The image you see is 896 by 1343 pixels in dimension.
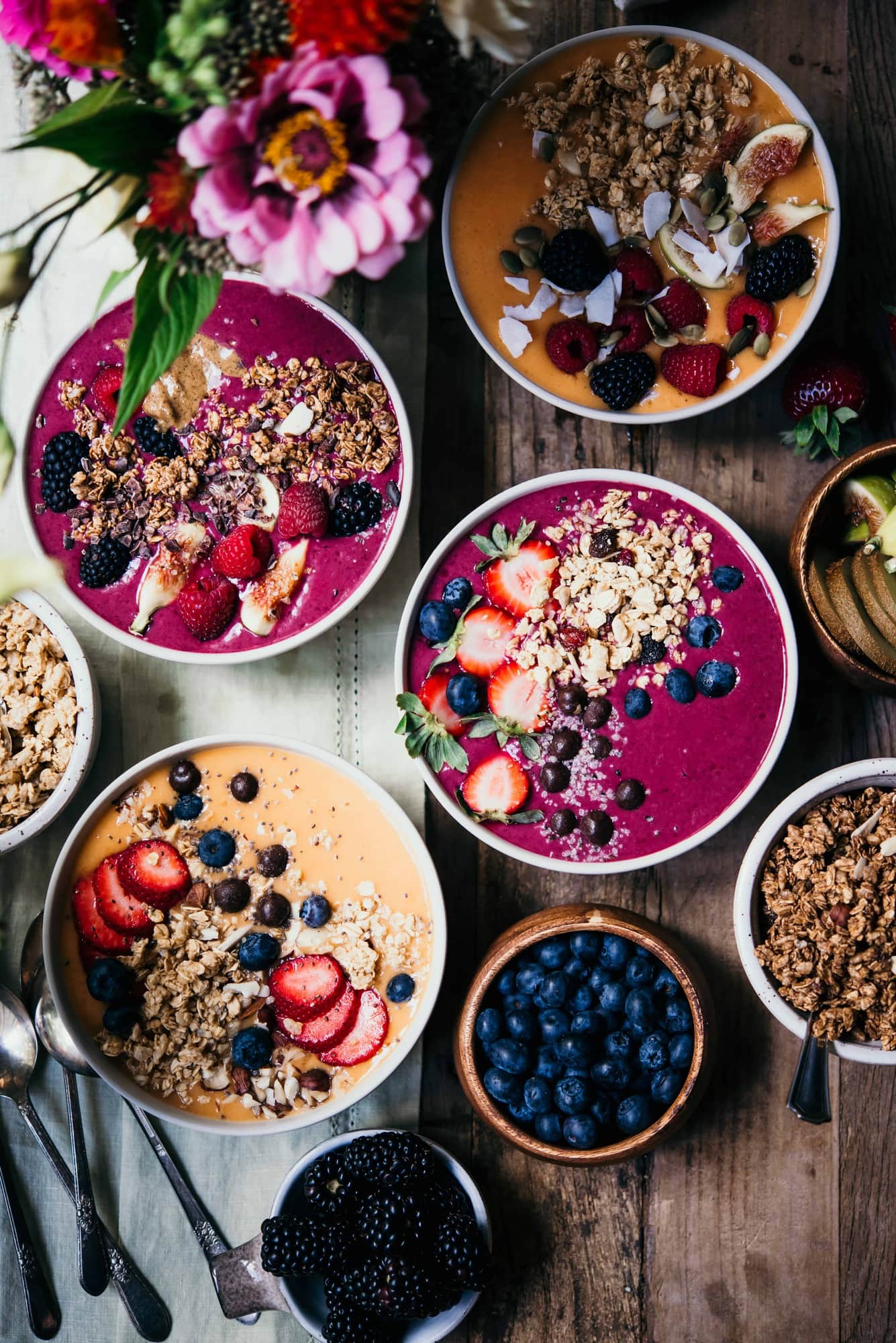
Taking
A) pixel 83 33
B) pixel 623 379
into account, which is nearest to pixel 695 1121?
pixel 623 379

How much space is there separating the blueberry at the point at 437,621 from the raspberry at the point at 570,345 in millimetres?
373

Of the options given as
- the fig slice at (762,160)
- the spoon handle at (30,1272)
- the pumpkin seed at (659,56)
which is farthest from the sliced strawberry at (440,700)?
the spoon handle at (30,1272)

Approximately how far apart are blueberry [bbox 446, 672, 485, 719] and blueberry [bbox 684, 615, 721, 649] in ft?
0.98

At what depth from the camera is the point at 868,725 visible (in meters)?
1.64

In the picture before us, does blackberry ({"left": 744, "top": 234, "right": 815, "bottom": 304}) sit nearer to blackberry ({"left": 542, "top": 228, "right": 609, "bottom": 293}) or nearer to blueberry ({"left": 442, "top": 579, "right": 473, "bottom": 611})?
blackberry ({"left": 542, "top": 228, "right": 609, "bottom": 293})

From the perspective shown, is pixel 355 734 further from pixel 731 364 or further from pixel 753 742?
pixel 731 364

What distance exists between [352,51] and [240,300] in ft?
2.63

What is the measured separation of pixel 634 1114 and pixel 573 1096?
91 millimetres

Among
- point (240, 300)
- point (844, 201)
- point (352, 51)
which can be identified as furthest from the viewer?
point (844, 201)

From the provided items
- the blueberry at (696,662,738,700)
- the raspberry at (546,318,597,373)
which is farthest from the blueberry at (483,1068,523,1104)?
the raspberry at (546,318,597,373)

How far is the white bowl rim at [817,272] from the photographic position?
142 cm

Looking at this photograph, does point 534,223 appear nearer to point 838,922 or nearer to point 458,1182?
point 838,922

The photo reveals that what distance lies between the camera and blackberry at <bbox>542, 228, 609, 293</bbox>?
1.41 meters

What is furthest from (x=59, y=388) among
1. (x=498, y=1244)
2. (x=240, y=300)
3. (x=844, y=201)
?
(x=498, y=1244)
